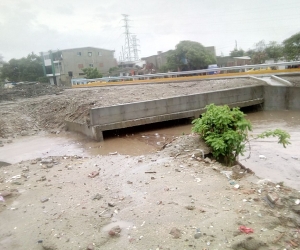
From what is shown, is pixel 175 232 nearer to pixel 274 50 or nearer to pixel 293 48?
pixel 293 48

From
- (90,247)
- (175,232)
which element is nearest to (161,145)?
(175,232)

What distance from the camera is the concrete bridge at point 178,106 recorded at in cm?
1131

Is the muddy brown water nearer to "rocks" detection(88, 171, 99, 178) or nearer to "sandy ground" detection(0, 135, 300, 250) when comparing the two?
"sandy ground" detection(0, 135, 300, 250)

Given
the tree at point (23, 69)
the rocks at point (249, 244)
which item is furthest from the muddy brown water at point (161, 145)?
the tree at point (23, 69)

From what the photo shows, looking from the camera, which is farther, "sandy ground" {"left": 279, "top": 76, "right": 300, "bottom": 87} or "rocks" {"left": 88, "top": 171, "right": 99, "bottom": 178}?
"sandy ground" {"left": 279, "top": 76, "right": 300, "bottom": 87}

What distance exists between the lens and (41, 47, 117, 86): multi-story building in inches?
1826

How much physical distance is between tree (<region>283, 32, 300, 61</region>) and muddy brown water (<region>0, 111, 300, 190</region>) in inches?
484

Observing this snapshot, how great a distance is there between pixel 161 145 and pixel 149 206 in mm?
5472

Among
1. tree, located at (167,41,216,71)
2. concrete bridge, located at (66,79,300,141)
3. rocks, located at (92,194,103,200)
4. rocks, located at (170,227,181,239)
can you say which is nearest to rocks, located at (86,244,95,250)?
rocks, located at (170,227,181,239)

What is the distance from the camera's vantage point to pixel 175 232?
317cm

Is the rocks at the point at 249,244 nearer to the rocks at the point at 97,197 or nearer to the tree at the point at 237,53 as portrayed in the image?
the rocks at the point at 97,197

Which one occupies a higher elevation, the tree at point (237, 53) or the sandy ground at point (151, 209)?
the tree at point (237, 53)

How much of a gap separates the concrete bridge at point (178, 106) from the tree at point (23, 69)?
36.3 m

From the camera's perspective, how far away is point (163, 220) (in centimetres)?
347
